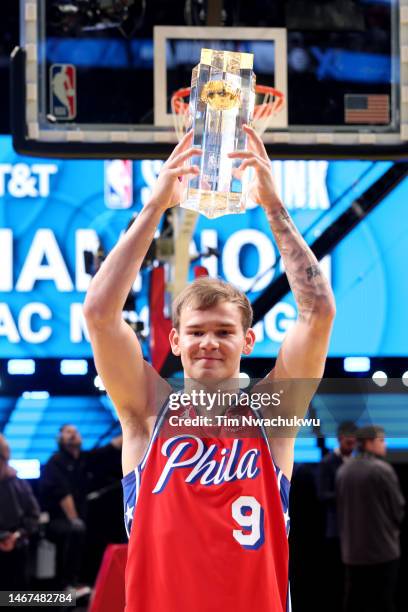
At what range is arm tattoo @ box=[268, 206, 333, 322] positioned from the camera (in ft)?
10.1

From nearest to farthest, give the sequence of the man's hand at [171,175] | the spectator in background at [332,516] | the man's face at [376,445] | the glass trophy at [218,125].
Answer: the man's hand at [171,175] < the glass trophy at [218,125] < the man's face at [376,445] < the spectator in background at [332,516]

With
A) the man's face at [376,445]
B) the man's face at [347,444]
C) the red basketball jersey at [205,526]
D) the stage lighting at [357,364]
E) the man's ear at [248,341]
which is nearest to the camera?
the red basketball jersey at [205,526]

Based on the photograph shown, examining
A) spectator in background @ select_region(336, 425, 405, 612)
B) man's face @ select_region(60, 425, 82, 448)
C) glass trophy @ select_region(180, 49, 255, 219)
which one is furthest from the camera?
man's face @ select_region(60, 425, 82, 448)

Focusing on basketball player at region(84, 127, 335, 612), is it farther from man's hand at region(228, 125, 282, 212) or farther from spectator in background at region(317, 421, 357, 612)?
spectator in background at region(317, 421, 357, 612)

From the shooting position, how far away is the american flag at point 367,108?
564cm

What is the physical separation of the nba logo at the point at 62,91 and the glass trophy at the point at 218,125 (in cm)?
219

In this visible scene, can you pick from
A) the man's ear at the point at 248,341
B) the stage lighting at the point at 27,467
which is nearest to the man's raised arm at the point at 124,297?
the man's ear at the point at 248,341

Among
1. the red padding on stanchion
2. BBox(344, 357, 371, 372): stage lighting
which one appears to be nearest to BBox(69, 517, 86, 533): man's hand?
BBox(344, 357, 371, 372): stage lighting

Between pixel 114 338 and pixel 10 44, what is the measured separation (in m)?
6.68

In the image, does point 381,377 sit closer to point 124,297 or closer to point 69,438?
point 69,438

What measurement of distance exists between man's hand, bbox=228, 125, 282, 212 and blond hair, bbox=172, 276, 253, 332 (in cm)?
24

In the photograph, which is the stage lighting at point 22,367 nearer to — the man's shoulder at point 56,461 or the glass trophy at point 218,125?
the man's shoulder at point 56,461

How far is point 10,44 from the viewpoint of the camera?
924cm

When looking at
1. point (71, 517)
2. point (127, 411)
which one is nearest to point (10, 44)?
point (71, 517)
